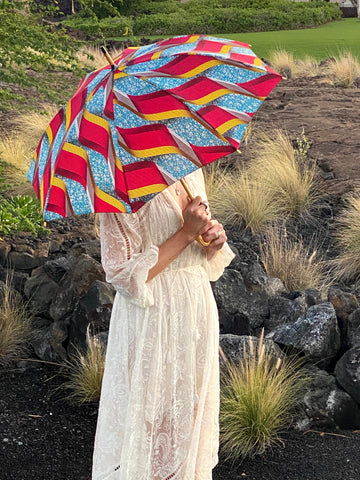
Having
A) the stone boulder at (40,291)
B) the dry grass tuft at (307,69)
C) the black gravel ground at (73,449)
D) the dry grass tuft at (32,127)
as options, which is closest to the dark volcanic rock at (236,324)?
the black gravel ground at (73,449)

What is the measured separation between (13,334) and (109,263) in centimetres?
296

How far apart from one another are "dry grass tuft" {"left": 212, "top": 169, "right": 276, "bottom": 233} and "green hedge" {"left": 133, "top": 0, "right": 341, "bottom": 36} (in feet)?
90.1

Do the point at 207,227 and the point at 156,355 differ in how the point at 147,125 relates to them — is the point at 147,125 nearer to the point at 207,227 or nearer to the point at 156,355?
the point at 207,227

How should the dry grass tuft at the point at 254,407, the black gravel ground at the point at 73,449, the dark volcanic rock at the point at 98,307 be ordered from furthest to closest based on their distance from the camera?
the dark volcanic rock at the point at 98,307, the dry grass tuft at the point at 254,407, the black gravel ground at the point at 73,449

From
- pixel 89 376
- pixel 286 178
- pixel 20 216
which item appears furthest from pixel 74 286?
pixel 286 178

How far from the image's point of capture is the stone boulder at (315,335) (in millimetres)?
5191

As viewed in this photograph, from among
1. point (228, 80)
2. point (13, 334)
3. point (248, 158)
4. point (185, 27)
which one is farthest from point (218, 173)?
point (185, 27)

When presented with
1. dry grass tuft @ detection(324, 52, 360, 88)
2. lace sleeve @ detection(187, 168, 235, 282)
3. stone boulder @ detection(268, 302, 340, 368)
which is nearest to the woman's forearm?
lace sleeve @ detection(187, 168, 235, 282)

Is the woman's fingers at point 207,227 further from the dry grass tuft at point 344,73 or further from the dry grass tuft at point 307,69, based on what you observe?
the dry grass tuft at point 307,69

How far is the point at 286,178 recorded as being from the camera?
8289 mm

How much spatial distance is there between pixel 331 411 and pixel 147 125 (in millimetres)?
2473

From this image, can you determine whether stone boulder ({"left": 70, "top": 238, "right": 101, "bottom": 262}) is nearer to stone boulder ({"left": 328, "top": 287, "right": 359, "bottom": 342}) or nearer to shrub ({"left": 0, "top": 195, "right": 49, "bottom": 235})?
shrub ({"left": 0, "top": 195, "right": 49, "bottom": 235})

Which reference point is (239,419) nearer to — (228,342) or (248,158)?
(228,342)

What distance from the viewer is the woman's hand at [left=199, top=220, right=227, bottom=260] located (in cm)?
325
